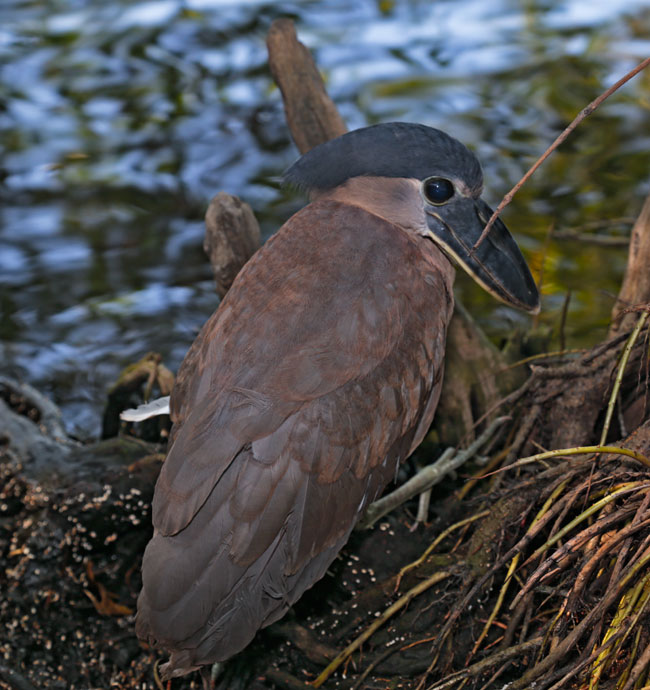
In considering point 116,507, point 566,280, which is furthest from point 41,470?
point 566,280

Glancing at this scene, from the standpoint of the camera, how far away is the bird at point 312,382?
6.81 feet

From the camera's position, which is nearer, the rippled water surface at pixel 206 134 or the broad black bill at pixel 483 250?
the broad black bill at pixel 483 250

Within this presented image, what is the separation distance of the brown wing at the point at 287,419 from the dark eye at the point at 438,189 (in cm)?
15

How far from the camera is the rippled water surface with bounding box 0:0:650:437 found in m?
4.20

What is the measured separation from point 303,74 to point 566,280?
1.68 metres

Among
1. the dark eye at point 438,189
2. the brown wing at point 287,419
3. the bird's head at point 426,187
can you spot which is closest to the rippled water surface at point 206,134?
the bird's head at point 426,187

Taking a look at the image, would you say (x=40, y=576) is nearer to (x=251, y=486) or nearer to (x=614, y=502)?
(x=251, y=486)

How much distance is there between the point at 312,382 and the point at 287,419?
11 cm

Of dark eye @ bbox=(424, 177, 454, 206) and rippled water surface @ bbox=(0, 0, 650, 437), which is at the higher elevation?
dark eye @ bbox=(424, 177, 454, 206)

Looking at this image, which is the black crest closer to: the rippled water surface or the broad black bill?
the broad black bill

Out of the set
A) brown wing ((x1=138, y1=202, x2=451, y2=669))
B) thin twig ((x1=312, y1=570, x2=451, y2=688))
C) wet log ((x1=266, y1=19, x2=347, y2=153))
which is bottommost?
thin twig ((x1=312, y1=570, x2=451, y2=688))

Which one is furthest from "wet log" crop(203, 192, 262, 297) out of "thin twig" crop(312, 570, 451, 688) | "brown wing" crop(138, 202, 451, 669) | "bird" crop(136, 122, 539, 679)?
"thin twig" crop(312, 570, 451, 688)

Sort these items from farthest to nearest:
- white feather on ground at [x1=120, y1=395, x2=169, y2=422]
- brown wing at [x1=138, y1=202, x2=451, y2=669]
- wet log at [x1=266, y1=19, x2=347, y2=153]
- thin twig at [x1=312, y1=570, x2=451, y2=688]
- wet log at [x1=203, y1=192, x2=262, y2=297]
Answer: wet log at [x1=266, y1=19, x2=347, y2=153], wet log at [x1=203, y1=192, x2=262, y2=297], white feather on ground at [x1=120, y1=395, x2=169, y2=422], thin twig at [x1=312, y1=570, x2=451, y2=688], brown wing at [x1=138, y1=202, x2=451, y2=669]

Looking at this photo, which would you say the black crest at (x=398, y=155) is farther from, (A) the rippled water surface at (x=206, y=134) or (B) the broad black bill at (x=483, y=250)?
(A) the rippled water surface at (x=206, y=134)
